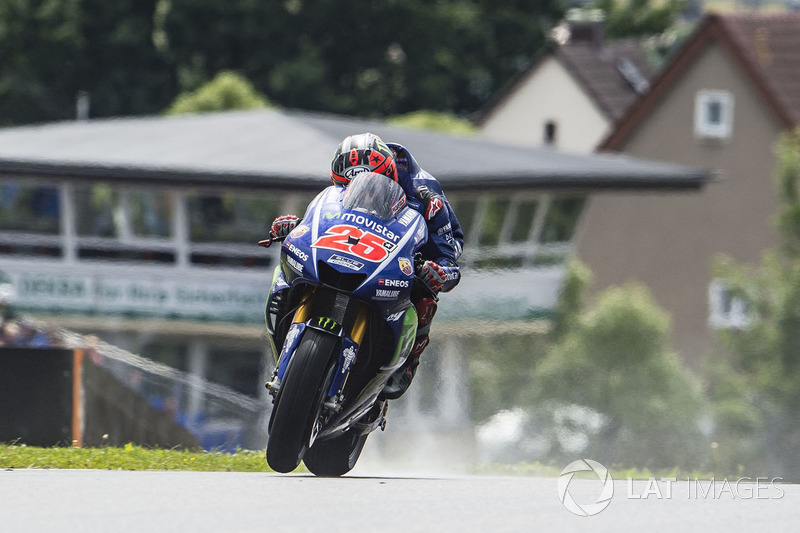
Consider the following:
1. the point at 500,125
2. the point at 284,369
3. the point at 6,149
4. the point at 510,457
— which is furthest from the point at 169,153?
the point at 500,125

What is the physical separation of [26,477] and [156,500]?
1.08 metres

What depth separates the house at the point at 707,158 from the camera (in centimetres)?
4688

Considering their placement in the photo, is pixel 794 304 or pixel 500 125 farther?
pixel 500 125

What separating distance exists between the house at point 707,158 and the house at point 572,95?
19.7 ft

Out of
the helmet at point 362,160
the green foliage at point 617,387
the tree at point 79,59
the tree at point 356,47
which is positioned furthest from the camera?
the tree at point 79,59

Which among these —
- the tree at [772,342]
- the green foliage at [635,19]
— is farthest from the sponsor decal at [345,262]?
the green foliage at [635,19]

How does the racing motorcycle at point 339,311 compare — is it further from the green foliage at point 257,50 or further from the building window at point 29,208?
the green foliage at point 257,50

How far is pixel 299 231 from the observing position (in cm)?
888

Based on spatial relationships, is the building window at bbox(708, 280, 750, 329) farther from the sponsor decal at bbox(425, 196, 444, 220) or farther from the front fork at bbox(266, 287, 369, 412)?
the front fork at bbox(266, 287, 369, 412)

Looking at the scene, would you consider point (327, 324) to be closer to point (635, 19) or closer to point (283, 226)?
point (283, 226)

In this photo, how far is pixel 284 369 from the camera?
8.57m

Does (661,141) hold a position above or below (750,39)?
below

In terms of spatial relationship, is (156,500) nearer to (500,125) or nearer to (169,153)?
(169,153)

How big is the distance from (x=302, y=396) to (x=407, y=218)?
1268 millimetres
